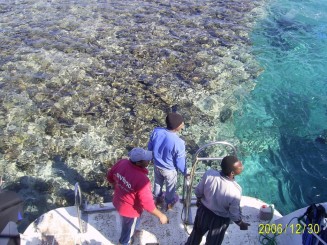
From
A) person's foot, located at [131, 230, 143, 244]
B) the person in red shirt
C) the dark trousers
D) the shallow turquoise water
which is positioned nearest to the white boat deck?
person's foot, located at [131, 230, 143, 244]

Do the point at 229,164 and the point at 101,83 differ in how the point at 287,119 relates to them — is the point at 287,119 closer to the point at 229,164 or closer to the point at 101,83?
the point at 101,83

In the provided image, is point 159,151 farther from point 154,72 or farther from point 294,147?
point 154,72

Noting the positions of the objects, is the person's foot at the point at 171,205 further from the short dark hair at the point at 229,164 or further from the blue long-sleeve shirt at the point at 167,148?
the short dark hair at the point at 229,164

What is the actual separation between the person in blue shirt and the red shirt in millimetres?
928

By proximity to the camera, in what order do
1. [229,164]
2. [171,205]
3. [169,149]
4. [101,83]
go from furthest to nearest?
1. [101,83]
2. [171,205]
3. [169,149]
4. [229,164]

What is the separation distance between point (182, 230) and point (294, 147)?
5271mm

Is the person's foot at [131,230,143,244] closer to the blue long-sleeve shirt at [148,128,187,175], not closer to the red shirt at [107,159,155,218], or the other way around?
the red shirt at [107,159,155,218]

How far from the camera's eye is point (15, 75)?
12539 mm

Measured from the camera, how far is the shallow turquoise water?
8.95 meters

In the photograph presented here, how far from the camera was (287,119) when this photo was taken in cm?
1117
